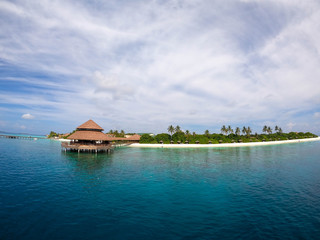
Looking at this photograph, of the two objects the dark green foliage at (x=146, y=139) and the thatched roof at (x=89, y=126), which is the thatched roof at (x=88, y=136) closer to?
the thatched roof at (x=89, y=126)

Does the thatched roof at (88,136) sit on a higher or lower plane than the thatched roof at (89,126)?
lower

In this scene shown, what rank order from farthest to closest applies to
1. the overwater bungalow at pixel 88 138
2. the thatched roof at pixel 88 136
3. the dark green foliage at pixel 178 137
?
the dark green foliage at pixel 178 137 < the overwater bungalow at pixel 88 138 < the thatched roof at pixel 88 136

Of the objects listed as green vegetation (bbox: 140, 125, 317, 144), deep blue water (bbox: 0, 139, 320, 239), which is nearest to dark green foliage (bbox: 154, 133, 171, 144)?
green vegetation (bbox: 140, 125, 317, 144)

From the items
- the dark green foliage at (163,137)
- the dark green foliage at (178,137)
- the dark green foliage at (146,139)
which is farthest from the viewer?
the dark green foliage at (178,137)

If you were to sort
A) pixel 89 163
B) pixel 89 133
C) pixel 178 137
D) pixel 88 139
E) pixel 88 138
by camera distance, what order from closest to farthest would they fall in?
pixel 89 163 < pixel 88 139 < pixel 88 138 < pixel 89 133 < pixel 178 137

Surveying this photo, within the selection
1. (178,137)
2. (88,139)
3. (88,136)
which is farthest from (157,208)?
(178,137)

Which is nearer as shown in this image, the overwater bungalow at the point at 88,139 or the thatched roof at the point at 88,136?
the thatched roof at the point at 88,136

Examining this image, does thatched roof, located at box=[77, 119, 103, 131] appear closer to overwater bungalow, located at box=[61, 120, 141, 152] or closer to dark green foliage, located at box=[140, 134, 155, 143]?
overwater bungalow, located at box=[61, 120, 141, 152]

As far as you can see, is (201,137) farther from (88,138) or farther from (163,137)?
(88,138)

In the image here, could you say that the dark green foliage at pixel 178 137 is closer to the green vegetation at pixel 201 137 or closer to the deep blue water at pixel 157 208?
the green vegetation at pixel 201 137

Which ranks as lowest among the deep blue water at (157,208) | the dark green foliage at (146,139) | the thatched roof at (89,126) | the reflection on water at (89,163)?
the deep blue water at (157,208)

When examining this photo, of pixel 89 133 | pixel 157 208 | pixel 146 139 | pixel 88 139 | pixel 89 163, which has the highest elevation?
pixel 89 133

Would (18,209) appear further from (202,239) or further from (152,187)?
(202,239)

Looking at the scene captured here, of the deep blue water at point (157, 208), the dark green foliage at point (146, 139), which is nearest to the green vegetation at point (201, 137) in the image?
the dark green foliage at point (146, 139)
